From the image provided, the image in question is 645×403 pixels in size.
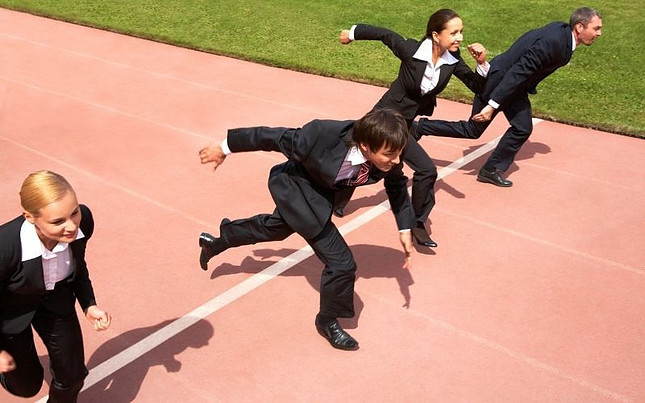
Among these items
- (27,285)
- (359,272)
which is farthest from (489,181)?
(27,285)

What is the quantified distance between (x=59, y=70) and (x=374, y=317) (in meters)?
8.51

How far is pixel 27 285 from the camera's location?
3783 millimetres

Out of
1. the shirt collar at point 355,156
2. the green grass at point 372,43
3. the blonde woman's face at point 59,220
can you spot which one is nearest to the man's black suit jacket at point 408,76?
the shirt collar at point 355,156

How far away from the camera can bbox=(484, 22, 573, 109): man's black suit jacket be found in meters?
7.31

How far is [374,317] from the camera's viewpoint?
220 inches

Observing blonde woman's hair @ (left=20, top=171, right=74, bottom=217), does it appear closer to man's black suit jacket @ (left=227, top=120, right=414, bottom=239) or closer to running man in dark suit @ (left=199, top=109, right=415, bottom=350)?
running man in dark suit @ (left=199, top=109, right=415, bottom=350)

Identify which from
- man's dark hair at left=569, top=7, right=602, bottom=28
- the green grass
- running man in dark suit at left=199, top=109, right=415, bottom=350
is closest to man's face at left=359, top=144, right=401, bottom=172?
running man in dark suit at left=199, top=109, right=415, bottom=350

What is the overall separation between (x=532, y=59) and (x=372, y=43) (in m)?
6.41

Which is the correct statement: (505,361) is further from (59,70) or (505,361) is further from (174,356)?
(59,70)

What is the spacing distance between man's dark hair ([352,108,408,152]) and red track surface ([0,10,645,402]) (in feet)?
5.12

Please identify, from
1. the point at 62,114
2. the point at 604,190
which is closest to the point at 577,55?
the point at 604,190

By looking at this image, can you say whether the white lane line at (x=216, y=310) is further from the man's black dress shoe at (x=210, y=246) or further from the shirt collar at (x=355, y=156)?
the shirt collar at (x=355, y=156)

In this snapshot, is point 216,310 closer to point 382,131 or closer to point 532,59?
point 382,131

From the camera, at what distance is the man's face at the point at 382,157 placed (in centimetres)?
459
